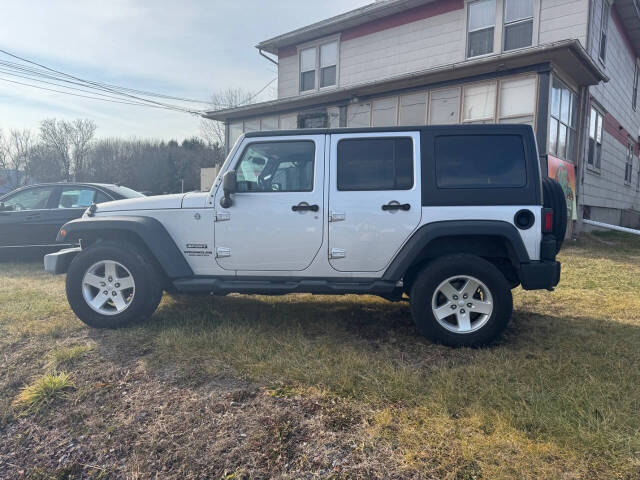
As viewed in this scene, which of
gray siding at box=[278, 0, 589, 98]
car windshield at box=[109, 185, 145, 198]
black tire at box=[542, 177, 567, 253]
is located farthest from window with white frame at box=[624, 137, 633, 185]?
car windshield at box=[109, 185, 145, 198]

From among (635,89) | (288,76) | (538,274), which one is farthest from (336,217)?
(635,89)

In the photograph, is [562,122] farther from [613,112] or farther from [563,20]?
[613,112]

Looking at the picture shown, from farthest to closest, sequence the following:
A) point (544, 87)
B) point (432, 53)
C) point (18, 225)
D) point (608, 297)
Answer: point (432, 53), point (544, 87), point (18, 225), point (608, 297)

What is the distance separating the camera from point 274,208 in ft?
12.6

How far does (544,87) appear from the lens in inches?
371

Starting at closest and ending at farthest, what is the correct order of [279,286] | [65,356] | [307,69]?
[65,356]
[279,286]
[307,69]

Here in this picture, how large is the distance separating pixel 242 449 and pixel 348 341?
172 cm

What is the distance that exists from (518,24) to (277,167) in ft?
34.3

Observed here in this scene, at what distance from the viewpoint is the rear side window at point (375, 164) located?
3.77 meters

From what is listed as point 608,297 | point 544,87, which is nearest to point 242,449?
point 608,297

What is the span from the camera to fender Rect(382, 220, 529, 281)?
11.6 ft

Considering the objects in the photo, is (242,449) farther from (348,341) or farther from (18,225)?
(18,225)

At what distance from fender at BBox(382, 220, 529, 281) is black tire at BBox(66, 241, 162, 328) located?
7.66 feet

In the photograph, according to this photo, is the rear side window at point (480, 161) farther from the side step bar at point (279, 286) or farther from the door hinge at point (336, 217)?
the side step bar at point (279, 286)
